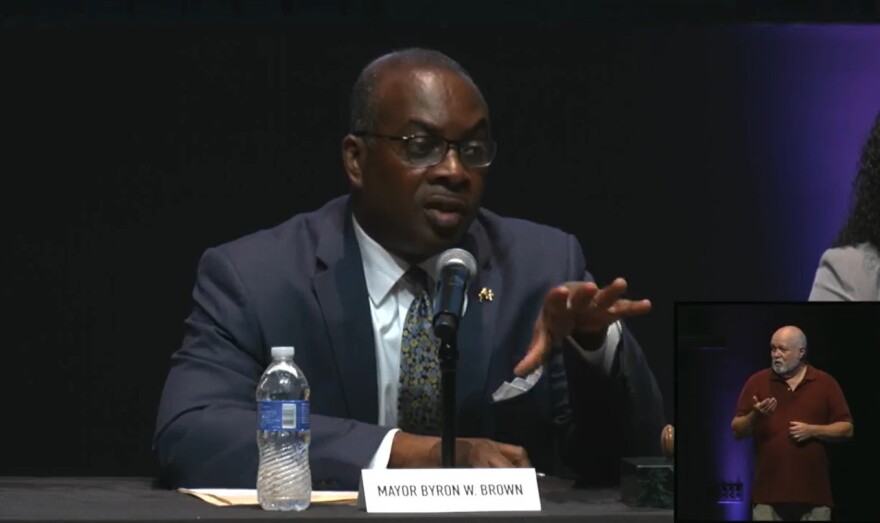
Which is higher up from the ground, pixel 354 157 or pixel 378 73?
pixel 378 73

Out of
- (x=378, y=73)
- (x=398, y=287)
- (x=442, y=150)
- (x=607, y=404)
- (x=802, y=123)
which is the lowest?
(x=607, y=404)

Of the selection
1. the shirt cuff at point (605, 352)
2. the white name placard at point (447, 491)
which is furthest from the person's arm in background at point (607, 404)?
the white name placard at point (447, 491)

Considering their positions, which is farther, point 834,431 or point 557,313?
point 557,313

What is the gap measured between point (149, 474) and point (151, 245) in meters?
0.67

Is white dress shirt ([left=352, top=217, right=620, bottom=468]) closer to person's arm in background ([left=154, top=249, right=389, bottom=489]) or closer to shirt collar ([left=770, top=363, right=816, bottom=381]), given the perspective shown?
person's arm in background ([left=154, top=249, right=389, bottom=489])

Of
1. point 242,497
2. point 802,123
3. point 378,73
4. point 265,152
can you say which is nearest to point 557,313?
point 242,497

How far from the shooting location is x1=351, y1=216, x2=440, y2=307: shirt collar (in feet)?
12.5

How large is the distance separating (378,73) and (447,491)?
1.74 meters

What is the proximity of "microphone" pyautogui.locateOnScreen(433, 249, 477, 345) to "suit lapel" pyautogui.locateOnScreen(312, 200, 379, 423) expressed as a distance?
1163 millimetres

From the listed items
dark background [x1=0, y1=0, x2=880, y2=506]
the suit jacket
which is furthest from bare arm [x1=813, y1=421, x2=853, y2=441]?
dark background [x1=0, y1=0, x2=880, y2=506]

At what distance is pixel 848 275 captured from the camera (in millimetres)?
4180

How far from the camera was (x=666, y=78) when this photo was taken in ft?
14.0

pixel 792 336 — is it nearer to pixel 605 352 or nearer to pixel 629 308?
pixel 629 308

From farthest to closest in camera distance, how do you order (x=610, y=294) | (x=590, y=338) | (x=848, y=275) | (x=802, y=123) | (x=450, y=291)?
(x=802, y=123), (x=848, y=275), (x=590, y=338), (x=610, y=294), (x=450, y=291)
